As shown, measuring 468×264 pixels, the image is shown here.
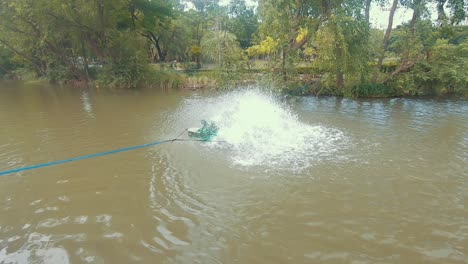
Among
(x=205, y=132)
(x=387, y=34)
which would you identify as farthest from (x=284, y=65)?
(x=205, y=132)

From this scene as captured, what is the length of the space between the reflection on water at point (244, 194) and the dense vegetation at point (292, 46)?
6.22 m

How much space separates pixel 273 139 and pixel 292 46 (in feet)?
31.6

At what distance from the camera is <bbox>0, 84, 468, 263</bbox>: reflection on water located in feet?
14.0

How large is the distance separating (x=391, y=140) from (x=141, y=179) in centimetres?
681

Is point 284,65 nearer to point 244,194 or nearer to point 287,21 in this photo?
point 287,21

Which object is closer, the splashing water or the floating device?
the splashing water

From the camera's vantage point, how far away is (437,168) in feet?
22.9

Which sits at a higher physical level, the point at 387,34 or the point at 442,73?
the point at 387,34

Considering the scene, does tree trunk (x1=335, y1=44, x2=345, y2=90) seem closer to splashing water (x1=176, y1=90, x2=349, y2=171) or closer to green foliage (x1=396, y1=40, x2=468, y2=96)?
green foliage (x1=396, y1=40, x2=468, y2=96)

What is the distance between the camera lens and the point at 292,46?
17.0 metres

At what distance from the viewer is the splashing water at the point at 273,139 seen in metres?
7.36

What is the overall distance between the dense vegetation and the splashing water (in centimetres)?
544

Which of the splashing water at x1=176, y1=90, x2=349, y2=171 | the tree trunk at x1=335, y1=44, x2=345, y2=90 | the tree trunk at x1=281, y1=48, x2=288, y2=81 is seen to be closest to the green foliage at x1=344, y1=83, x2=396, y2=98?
the tree trunk at x1=335, y1=44, x2=345, y2=90

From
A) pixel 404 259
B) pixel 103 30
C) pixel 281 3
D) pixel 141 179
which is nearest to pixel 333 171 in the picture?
pixel 404 259
